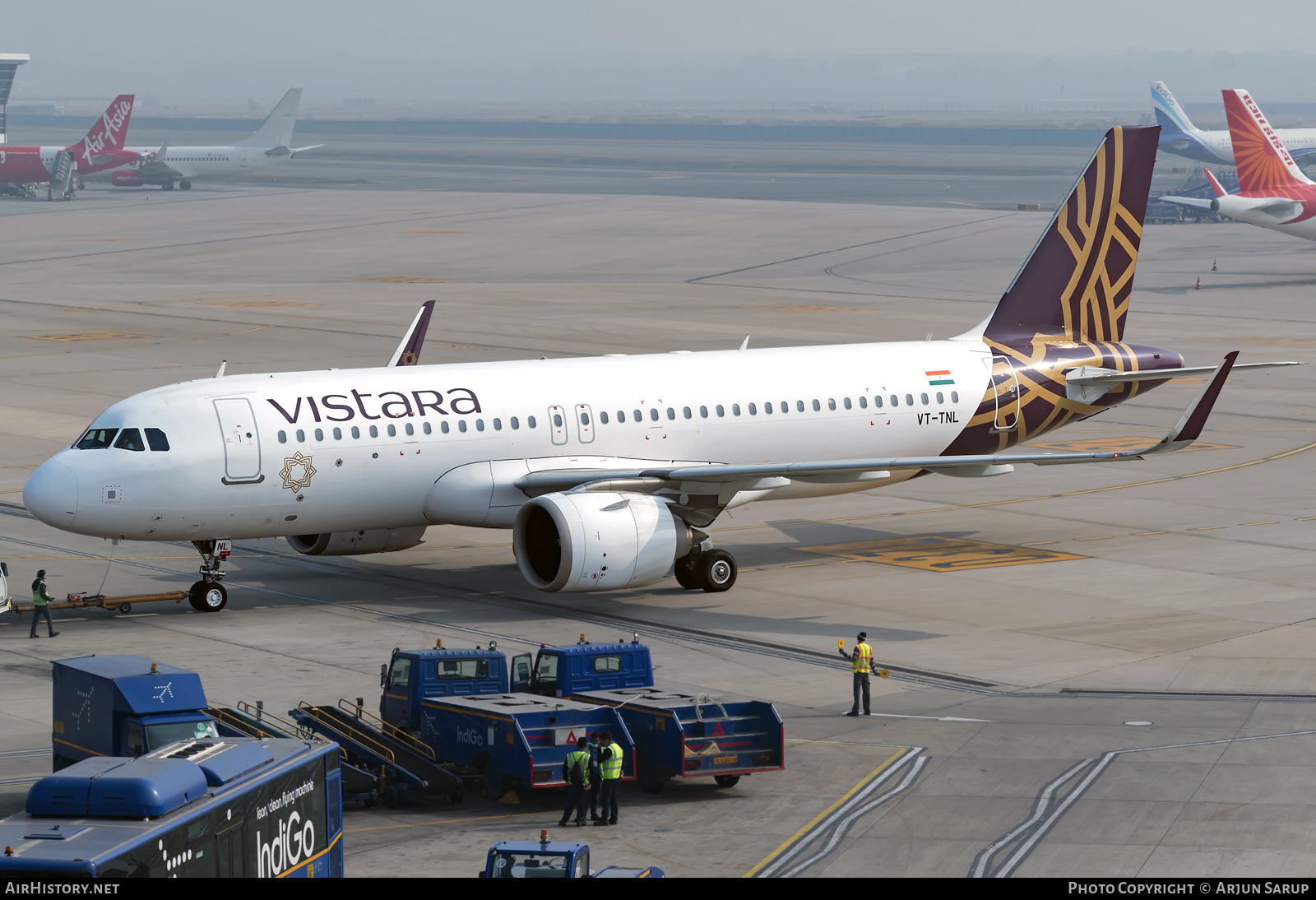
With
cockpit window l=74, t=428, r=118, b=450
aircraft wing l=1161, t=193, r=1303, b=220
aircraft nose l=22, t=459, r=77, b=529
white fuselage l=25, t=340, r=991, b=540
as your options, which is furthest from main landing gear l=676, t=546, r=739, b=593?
aircraft wing l=1161, t=193, r=1303, b=220

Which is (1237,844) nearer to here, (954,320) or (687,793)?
(687,793)

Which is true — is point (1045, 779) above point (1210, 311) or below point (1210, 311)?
below

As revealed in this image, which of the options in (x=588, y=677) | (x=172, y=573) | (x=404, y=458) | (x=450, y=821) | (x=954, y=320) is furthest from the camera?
(x=954, y=320)

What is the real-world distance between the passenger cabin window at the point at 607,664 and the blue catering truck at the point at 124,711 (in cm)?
677

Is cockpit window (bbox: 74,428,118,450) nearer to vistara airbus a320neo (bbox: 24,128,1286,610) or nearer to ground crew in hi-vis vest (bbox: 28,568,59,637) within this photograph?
vistara airbus a320neo (bbox: 24,128,1286,610)

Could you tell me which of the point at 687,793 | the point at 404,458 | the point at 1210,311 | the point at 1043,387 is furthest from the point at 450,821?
the point at 1210,311

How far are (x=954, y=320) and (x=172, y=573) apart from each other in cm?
5481

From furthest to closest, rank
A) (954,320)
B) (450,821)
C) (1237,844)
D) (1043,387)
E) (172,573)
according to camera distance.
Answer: (954,320) < (1043,387) < (172,573) < (450,821) < (1237,844)

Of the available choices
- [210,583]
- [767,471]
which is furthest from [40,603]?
[767,471]

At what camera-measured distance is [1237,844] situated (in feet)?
76.3

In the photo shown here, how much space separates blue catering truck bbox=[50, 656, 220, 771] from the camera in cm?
2427

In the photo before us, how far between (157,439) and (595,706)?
1396 cm

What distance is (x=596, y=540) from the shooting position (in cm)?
3656

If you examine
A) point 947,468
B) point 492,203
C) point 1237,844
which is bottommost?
point 1237,844
